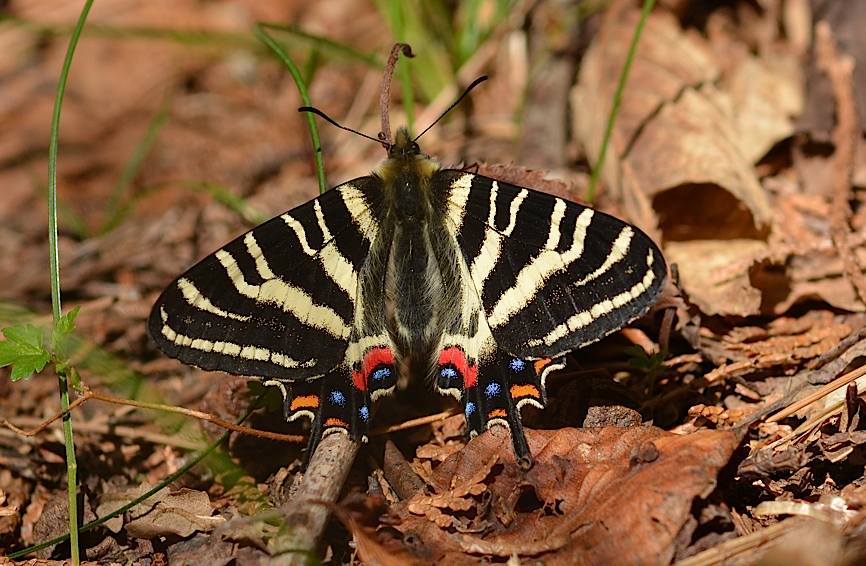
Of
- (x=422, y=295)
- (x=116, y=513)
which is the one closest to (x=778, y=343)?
(x=422, y=295)

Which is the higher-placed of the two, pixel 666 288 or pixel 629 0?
pixel 629 0

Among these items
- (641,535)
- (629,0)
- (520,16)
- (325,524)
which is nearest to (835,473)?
(641,535)

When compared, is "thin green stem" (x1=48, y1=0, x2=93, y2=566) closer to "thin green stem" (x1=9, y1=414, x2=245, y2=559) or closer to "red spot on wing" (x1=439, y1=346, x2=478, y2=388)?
"thin green stem" (x1=9, y1=414, x2=245, y2=559)

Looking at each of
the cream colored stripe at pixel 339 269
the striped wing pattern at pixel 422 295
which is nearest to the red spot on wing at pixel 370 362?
the striped wing pattern at pixel 422 295

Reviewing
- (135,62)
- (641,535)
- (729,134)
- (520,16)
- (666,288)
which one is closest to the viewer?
(641,535)

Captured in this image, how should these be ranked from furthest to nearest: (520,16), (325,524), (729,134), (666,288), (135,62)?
(135,62)
(520,16)
(729,134)
(666,288)
(325,524)

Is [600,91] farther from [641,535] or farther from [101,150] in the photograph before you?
[101,150]

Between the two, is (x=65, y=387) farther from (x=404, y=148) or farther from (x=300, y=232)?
(x=404, y=148)
